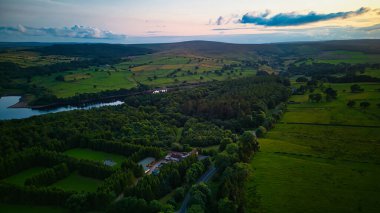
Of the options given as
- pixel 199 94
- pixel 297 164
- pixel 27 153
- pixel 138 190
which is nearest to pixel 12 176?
pixel 27 153

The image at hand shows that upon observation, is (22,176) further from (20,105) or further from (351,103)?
(351,103)

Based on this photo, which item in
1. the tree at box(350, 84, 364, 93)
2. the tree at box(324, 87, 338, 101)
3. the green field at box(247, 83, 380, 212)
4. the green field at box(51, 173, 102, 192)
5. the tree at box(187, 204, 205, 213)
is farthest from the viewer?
the tree at box(350, 84, 364, 93)

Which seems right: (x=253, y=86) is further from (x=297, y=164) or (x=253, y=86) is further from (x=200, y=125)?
(x=297, y=164)

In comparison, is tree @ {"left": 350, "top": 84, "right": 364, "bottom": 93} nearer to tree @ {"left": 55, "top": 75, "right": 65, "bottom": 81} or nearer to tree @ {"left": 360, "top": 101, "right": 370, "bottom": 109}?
tree @ {"left": 360, "top": 101, "right": 370, "bottom": 109}

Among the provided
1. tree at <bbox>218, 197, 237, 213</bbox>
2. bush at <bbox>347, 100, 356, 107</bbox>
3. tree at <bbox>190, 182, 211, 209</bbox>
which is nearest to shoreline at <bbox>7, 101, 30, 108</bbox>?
tree at <bbox>190, 182, 211, 209</bbox>

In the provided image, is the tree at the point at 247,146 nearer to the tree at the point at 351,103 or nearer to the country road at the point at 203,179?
the country road at the point at 203,179

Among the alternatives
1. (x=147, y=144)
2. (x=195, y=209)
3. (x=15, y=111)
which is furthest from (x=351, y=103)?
(x=15, y=111)
